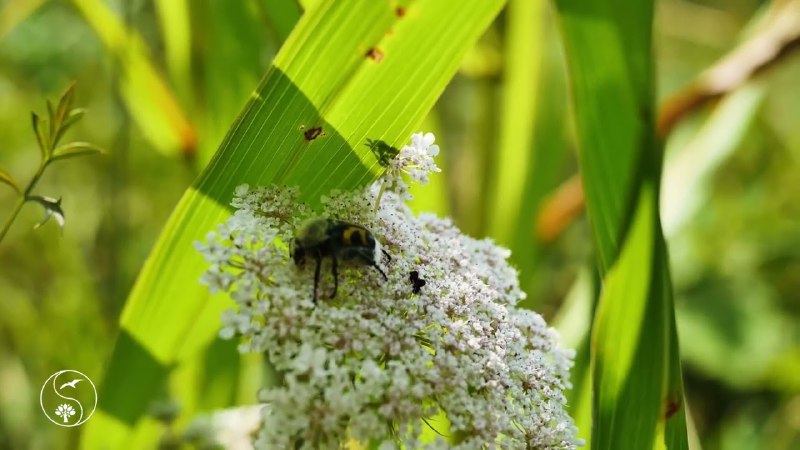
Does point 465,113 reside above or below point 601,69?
above

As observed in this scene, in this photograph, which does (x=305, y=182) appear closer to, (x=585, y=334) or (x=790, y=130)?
(x=585, y=334)

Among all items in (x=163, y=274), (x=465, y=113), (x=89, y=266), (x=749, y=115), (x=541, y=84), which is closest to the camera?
(x=163, y=274)

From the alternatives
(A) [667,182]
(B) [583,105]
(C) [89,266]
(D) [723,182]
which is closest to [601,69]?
(B) [583,105]

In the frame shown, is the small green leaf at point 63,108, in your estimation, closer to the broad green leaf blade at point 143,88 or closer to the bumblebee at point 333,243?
the bumblebee at point 333,243

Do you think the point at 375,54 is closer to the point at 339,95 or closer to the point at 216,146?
the point at 339,95

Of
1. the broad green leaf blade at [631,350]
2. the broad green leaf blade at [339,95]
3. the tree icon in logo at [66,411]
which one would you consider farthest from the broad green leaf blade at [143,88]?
the broad green leaf blade at [631,350]

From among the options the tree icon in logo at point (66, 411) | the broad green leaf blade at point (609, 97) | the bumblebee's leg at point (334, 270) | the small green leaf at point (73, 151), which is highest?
the broad green leaf blade at point (609, 97)

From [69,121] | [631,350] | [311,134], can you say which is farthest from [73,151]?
[631,350]
